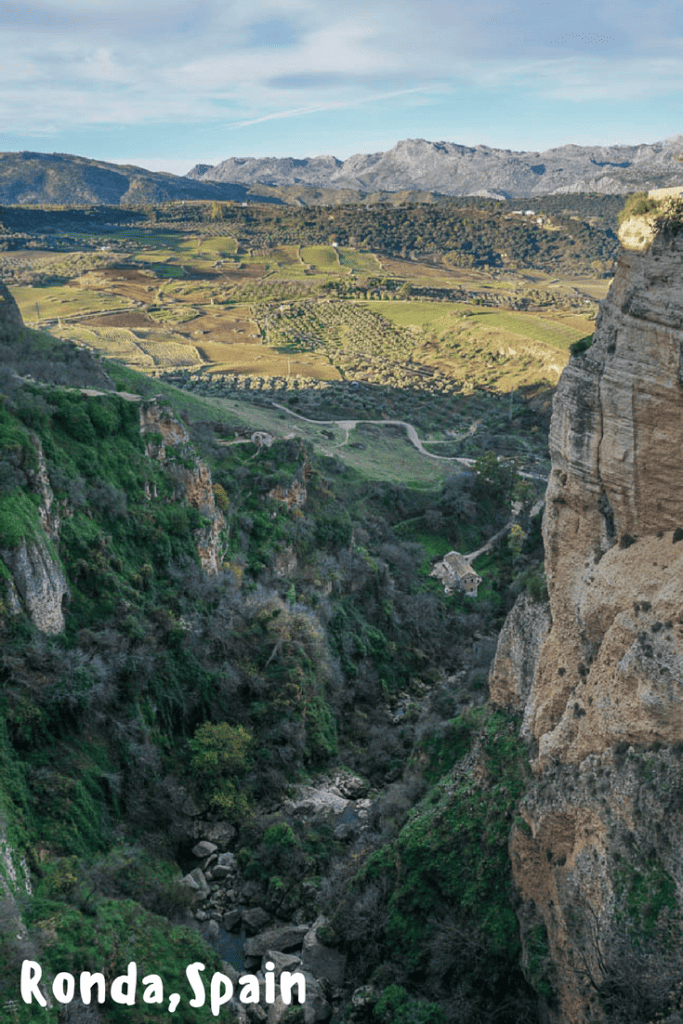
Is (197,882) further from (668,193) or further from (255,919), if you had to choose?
(668,193)

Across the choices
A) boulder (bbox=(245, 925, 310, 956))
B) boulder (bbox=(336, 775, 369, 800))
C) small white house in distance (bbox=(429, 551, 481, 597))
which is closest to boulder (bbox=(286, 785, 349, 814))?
boulder (bbox=(336, 775, 369, 800))

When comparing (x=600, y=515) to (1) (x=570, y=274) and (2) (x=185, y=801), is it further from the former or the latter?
(1) (x=570, y=274)

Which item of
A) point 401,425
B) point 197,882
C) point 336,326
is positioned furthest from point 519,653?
point 336,326

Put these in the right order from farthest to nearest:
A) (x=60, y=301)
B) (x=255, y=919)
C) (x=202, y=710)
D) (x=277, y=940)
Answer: (x=60, y=301)
(x=202, y=710)
(x=255, y=919)
(x=277, y=940)

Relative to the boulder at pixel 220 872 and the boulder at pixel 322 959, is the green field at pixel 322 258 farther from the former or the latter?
the boulder at pixel 322 959

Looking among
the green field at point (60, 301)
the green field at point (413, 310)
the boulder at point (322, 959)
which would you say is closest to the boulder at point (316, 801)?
the boulder at point (322, 959)

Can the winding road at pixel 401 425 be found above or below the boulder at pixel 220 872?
above

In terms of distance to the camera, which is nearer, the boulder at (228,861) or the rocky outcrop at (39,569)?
the rocky outcrop at (39,569)
